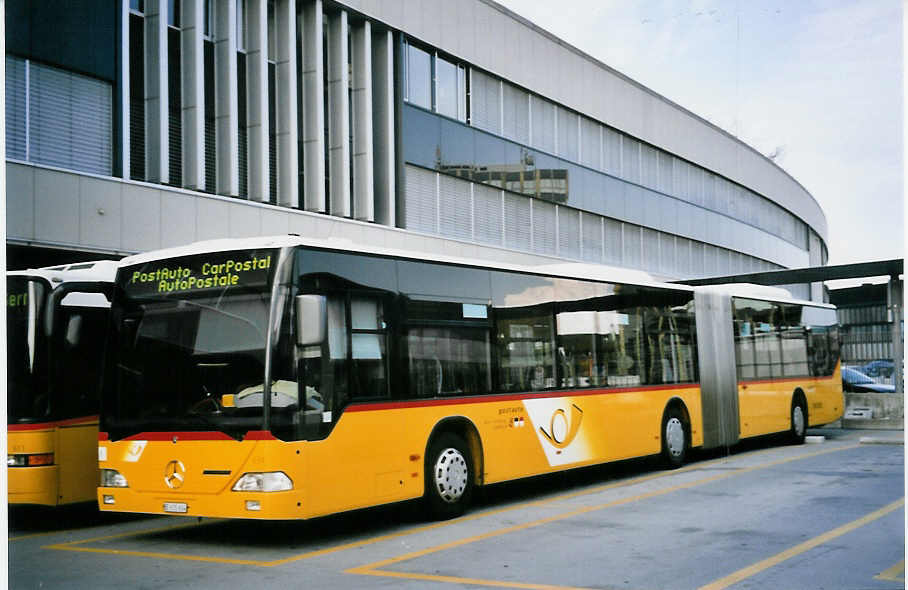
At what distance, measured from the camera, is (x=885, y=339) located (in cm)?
2894

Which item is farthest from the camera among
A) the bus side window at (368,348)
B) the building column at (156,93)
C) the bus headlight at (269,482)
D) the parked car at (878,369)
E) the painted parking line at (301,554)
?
the parked car at (878,369)

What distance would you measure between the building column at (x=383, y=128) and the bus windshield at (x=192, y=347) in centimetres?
1449

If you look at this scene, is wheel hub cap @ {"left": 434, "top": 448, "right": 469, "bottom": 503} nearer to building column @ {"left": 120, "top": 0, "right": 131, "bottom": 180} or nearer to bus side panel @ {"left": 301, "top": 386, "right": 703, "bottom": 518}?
bus side panel @ {"left": 301, "top": 386, "right": 703, "bottom": 518}

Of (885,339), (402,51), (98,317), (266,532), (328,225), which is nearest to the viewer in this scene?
(266,532)

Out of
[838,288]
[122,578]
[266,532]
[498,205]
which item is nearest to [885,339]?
[838,288]

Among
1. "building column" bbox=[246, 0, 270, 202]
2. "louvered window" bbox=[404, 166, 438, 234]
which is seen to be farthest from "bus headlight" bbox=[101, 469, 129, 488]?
"louvered window" bbox=[404, 166, 438, 234]

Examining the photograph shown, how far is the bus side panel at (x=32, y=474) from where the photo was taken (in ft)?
36.9

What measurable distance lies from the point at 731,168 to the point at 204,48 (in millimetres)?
27774

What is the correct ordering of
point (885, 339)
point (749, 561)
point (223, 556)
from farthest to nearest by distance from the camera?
point (885, 339) < point (223, 556) < point (749, 561)

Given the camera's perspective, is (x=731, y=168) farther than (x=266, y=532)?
Yes

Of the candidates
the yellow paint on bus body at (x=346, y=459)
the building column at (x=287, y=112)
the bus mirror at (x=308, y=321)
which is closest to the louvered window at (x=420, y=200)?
the building column at (x=287, y=112)

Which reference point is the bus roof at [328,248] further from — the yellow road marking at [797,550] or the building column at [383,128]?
the building column at [383,128]

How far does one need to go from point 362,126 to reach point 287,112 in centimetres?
278

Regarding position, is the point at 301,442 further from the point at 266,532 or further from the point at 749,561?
the point at 749,561
